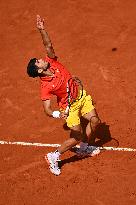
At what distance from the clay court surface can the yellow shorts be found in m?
1.16

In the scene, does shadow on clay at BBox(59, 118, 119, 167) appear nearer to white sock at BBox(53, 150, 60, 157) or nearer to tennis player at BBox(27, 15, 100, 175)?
tennis player at BBox(27, 15, 100, 175)

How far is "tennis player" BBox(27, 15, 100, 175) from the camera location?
27.7 feet

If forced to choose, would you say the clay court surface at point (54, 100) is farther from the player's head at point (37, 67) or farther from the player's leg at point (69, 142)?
the player's head at point (37, 67)

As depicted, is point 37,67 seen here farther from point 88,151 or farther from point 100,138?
point 100,138

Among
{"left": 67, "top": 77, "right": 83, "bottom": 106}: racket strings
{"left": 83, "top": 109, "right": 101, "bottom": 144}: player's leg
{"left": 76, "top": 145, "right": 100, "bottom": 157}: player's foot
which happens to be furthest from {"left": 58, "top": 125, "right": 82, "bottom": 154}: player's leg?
{"left": 76, "top": 145, "right": 100, "bottom": 157}: player's foot

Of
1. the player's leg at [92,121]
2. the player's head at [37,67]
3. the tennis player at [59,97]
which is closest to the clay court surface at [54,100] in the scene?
the tennis player at [59,97]

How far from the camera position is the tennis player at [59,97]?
8438mm

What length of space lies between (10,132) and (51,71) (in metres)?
2.61

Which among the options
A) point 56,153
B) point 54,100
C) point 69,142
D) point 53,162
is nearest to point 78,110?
point 69,142

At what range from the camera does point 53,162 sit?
912cm

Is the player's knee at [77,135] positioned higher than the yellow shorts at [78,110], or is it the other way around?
the yellow shorts at [78,110]

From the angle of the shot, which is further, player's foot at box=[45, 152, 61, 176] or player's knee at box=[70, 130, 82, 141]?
player's foot at box=[45, 152, 61, 176]

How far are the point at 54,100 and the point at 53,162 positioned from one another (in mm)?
2461

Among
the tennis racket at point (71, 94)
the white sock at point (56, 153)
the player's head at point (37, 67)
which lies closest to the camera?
the player's head at point (37, 67)
